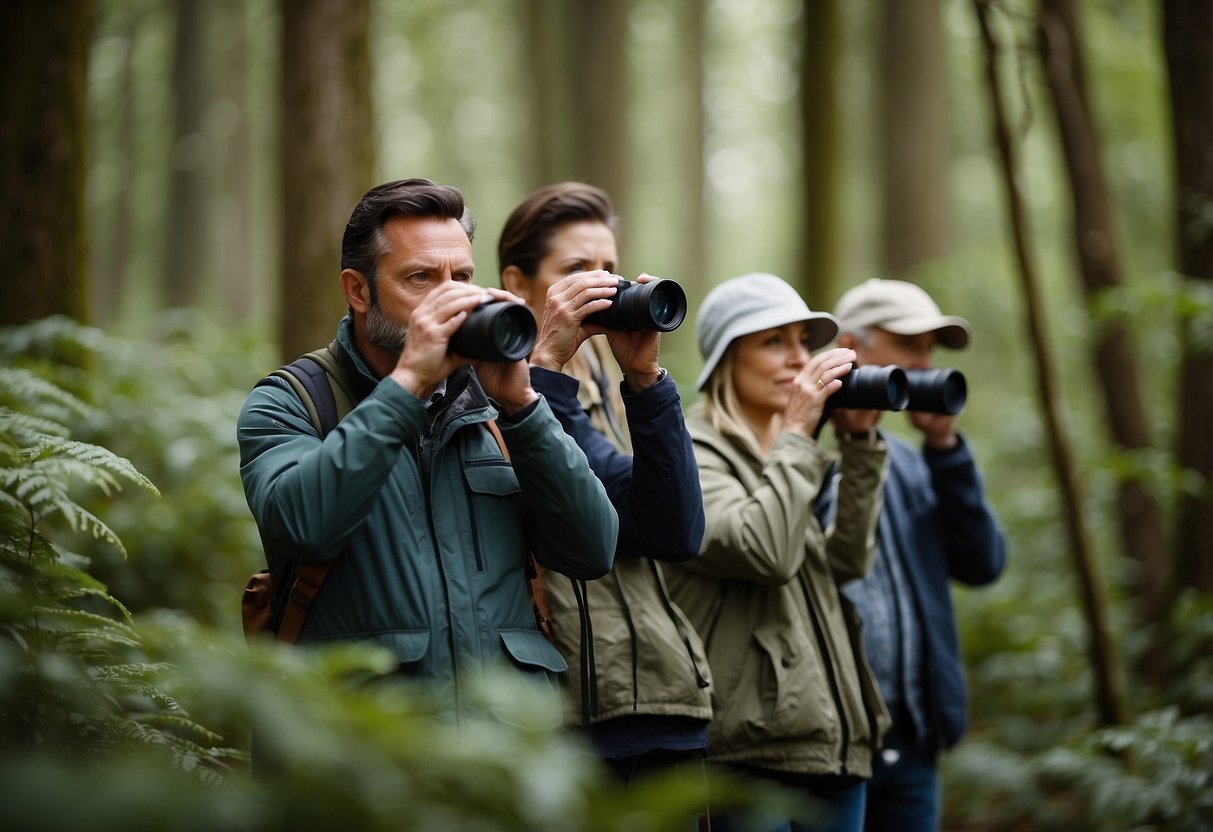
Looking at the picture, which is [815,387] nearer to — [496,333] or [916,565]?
[916,565]

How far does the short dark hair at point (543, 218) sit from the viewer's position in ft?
10.5

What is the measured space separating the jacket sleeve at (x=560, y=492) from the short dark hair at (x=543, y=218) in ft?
3.00

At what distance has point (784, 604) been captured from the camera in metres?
3.17

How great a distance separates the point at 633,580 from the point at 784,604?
22.7 inches

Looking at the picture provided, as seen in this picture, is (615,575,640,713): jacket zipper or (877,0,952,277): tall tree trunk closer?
(615,575,640,713): jacket zipper

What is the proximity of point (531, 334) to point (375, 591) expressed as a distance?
626mm

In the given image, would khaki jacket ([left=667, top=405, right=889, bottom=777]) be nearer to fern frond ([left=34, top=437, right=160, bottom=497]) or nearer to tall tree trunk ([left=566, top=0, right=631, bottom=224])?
fern frond ([left=34, top=437, right=160, bottom=497])

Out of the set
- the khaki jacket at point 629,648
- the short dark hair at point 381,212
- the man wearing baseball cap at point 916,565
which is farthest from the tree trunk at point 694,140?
the short dark hair at point 381,212

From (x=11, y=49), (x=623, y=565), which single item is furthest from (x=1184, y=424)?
(x=11, y=49)

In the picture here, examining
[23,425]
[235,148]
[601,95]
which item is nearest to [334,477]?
[23,425]

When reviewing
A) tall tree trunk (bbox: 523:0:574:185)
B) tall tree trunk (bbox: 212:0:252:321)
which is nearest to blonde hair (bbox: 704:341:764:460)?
tall tree trunk (bbox: 523:0:574:185)

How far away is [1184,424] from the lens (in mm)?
5586

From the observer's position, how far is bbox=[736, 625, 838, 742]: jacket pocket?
9.87 feet

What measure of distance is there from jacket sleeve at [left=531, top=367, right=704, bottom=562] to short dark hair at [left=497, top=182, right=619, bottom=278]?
1.84ft
